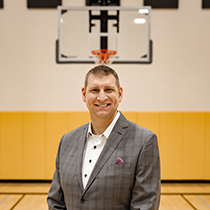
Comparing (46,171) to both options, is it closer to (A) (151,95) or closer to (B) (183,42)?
(A) (151,95)

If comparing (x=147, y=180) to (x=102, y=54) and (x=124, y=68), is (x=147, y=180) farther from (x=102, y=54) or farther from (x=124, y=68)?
(x=124, y=68)

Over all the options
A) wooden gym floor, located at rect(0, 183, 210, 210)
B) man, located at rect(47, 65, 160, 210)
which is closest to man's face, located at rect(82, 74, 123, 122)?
man, located at rect(47, 65, 160, 210)

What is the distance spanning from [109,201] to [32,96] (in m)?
3.96

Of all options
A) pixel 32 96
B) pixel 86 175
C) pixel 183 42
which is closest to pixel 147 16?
pixel 183 42

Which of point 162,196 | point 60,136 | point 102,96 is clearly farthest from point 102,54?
point 102,96

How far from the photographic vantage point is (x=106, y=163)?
1517 millimetres

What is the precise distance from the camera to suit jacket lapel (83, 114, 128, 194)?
1501 millimetres

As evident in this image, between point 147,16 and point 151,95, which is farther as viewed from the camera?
point 151,95

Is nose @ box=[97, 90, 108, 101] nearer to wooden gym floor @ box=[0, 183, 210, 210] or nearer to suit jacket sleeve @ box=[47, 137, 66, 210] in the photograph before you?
suit jacket sleeve @ box=[47, 137, 66, 210]

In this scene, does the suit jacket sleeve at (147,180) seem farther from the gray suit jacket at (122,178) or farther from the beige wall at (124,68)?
the beige wall at (124,68)

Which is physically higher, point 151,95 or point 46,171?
point 151,95

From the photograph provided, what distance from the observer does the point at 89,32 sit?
4.43 m

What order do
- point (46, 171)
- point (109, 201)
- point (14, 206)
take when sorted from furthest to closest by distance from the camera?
point (46, 171), point (14, 206), point (109, 201)

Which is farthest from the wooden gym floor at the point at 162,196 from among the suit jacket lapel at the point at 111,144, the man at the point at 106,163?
the suit jacket lapel at the point at 111,144
